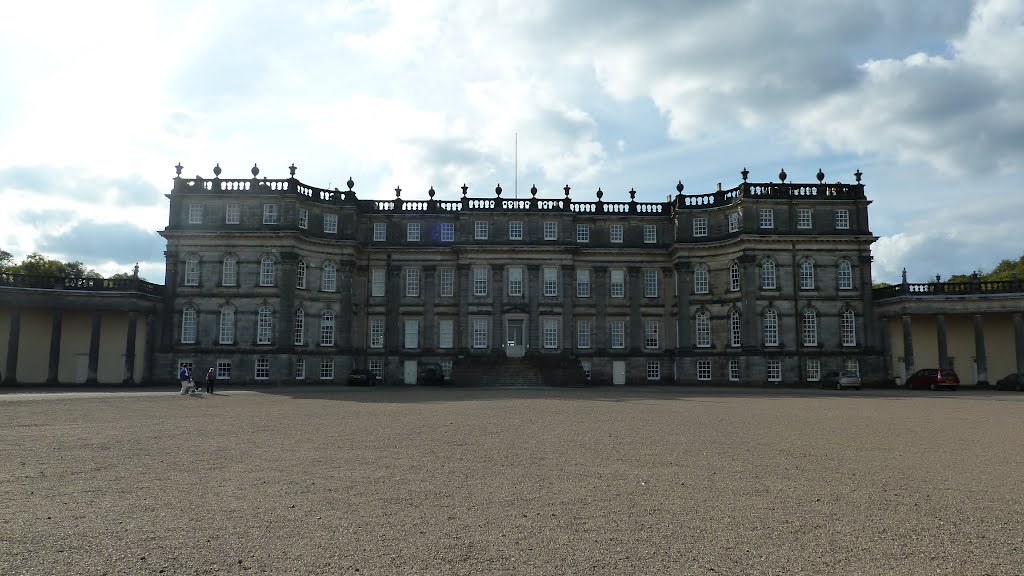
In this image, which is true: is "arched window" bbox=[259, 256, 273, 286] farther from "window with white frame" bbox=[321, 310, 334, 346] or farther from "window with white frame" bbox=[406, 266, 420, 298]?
"window with white frame" bbox=[406, 266, 420, 298]

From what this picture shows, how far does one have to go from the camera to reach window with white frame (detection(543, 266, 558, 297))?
50.2 meters

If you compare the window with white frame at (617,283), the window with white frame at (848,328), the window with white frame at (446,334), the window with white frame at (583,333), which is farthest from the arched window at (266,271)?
the window with white frame at (848,328)

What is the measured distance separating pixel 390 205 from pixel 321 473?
4207 cm

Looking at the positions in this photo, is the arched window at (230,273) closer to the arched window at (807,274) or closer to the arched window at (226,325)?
the arched window at (226,325)

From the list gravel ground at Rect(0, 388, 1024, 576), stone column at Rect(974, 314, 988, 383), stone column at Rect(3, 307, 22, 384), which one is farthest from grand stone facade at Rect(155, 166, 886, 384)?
gravel ground at Rect(0, 388, 1024, 576)

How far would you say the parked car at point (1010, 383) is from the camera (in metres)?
41.7

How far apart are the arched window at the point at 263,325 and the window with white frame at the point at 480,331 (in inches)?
554

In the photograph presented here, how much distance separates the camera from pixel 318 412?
22.8m

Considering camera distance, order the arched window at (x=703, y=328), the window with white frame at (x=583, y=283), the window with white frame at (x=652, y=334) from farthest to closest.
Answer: the window with white frame at (x=583, y=283), the window with white frame at (x=652, y=334), the arched window at (x=703, y=328)

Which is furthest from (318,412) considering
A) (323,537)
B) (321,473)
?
(323,537)

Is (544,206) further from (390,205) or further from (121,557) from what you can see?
(121,557)

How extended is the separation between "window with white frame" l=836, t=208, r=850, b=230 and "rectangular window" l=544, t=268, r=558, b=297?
66.4 feet

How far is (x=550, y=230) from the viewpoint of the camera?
50.7m

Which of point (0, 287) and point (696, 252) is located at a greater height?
point (696, 252)
